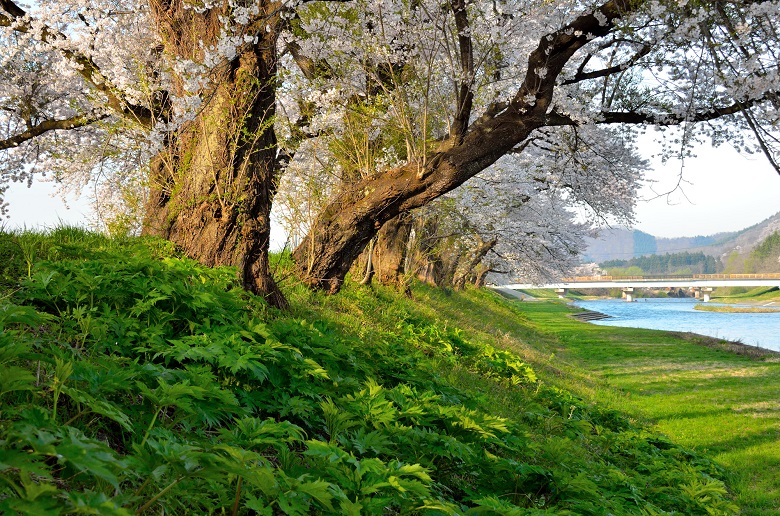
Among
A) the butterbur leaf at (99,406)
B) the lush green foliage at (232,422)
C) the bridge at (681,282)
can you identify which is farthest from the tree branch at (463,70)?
the bridge at (681,282)

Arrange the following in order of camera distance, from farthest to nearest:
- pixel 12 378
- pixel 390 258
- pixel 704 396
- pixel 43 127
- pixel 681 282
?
pixel 681 282, pixel 390 258, pixel 704 396, pixel 43 127, pixel 12 378

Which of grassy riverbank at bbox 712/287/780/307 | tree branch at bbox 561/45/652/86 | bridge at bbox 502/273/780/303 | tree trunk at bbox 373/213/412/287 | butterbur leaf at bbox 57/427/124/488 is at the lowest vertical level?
grassy riverbank at bbox 712/287/780/307

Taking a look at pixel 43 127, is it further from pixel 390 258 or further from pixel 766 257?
pixel 766 257

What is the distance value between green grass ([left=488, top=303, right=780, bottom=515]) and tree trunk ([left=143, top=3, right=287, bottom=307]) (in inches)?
Result: 253

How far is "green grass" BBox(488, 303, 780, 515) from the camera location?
27.1ft

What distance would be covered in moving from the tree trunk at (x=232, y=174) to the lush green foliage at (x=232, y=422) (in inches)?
18.4

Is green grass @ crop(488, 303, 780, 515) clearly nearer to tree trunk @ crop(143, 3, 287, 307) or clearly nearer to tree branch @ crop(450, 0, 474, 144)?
tree branch @ crop(450, 0, 474, 144)

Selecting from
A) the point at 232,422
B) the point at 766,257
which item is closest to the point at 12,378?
the point at 232,422

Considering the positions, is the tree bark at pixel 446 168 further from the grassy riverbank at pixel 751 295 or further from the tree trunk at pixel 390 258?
the grassy riverbank at pixel 751 295

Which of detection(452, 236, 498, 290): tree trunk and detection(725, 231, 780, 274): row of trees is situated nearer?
detection(452, 236, 498, 290): tree trunk

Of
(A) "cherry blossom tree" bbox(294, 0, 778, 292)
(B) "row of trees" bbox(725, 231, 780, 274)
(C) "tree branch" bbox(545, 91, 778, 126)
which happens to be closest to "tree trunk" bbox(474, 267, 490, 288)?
(A) "cherry blossom tree" bbox(294, 0, 778, 292)

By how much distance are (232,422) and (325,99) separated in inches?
302

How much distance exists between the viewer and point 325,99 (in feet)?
34.1

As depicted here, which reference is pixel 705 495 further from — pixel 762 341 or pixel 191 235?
pixel 762 341
